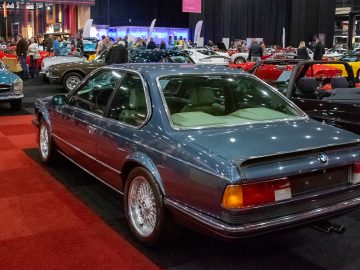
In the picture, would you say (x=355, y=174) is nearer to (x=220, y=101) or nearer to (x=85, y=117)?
(x=220, y=101)

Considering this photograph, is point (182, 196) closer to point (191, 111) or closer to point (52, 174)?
point (191, 111)

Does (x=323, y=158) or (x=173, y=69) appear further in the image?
(x=173, y=69)

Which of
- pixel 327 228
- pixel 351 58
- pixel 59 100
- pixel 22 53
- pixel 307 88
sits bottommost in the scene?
pixel 327 228

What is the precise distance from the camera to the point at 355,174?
337 centimetres

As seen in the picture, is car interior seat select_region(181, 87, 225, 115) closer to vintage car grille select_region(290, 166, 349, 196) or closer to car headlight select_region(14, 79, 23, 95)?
vintage car grille select_region(290, 166, 349, 196)

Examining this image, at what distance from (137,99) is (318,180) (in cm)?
162

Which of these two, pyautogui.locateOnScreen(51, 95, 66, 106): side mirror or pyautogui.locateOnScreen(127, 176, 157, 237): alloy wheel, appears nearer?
pyautogui.locateOnScreen(127, 176, 157, 237): alloy wheel

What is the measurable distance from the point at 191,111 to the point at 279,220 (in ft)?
4.36

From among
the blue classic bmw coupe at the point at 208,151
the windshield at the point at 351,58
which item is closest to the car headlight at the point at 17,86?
the blue classic bmw coupe at the point at 208,151

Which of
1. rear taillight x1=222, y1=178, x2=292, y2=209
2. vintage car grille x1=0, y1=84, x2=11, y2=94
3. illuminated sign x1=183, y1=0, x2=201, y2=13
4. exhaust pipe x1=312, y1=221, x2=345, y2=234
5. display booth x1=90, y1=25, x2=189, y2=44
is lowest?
exhaust pipe x1=312, y1=221, x2=345, y2=234

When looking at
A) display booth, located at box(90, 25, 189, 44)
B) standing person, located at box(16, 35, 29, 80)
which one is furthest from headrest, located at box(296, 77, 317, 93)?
display booth, located at box(90, 25, 189, 44)

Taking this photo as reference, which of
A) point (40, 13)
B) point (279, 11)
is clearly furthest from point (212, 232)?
point (40, 13)

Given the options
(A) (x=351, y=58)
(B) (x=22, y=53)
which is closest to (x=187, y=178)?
(A) (x=351, y=58)

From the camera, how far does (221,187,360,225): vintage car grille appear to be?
9.32 ft
